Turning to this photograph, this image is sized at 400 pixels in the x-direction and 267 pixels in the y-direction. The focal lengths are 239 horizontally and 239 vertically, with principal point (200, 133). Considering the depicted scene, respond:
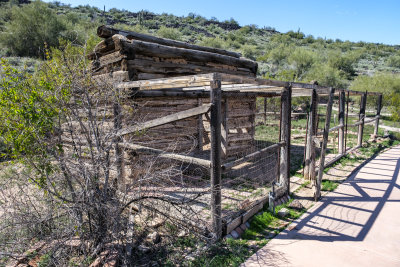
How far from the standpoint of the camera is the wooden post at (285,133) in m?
5.24

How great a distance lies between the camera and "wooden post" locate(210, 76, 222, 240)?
141 inches

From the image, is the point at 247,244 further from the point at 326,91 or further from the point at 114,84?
the point at 326,91

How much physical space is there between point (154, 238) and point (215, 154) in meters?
1.69

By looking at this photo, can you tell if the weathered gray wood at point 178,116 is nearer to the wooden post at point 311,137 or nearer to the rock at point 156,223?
the rock at point 156,223

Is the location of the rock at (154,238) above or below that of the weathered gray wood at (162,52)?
below

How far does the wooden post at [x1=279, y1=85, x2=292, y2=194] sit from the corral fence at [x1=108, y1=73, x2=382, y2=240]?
0.07ft

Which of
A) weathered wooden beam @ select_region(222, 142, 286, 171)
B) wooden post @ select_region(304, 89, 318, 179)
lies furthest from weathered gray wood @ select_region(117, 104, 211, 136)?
wooden post @ select_region(304, 89, 318, 179)

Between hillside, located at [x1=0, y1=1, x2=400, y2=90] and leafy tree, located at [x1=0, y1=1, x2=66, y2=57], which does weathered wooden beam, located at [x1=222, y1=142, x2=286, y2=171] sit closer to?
hillside, located at [x1=0, y1=1, x2=400, y2=90]

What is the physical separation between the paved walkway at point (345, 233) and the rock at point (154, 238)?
4.67ft

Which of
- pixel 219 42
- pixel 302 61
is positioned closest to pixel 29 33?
pixel 219 42

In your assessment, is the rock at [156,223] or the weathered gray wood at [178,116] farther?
the rock at [156,223]

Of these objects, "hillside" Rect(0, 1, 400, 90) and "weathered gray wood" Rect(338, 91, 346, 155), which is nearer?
"weathered gray wood" Rect(338, 91, 346, 155)

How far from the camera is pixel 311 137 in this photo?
6.20 meters

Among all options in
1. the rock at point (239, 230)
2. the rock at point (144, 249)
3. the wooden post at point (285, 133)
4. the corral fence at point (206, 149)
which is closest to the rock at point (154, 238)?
the rock at point (144, 249)
